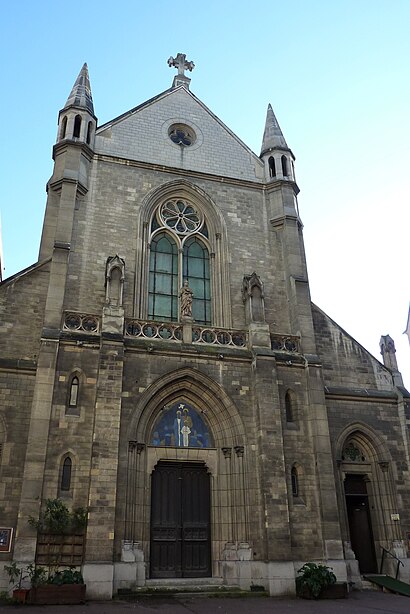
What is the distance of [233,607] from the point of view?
1062 cm

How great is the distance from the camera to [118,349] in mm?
14023

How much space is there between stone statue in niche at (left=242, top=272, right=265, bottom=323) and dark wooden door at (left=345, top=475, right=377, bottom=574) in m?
5.68

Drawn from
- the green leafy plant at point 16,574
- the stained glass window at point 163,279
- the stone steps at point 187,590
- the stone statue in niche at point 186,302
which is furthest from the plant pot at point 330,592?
the stained glass window at point 163,279

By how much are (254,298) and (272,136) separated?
849 cm

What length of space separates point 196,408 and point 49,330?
15.4 ft

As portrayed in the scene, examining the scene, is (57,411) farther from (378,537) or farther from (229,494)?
(378,537)

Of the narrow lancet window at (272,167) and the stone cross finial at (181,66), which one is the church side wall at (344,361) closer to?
the narrow lancet window at (272,167)

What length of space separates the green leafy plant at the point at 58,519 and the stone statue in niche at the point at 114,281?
5.42 meters

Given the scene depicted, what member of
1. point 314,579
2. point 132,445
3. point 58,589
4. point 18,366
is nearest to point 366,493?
point 314,579

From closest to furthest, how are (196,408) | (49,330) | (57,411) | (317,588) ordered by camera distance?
(317,588) < (57,411) < (49,330) < (196,408)

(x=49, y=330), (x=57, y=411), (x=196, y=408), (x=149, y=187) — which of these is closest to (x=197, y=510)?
(x=196, y=408)

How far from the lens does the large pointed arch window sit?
1731 cm

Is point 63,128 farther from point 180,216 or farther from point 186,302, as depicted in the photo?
point 186,302

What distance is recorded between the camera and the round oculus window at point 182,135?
20.6 meters
